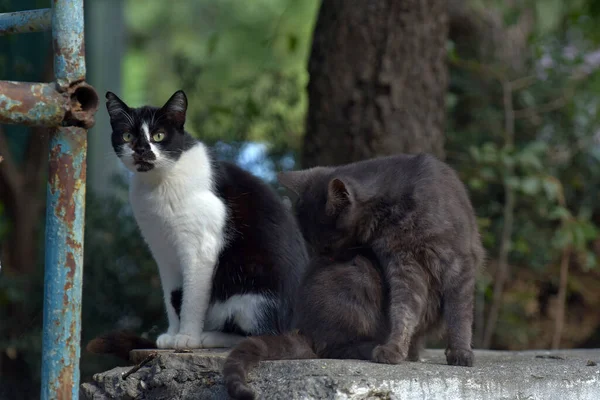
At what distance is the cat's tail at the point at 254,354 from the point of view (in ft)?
7.35

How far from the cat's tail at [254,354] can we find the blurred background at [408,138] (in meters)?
1.84

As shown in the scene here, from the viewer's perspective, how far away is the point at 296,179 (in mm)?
2930

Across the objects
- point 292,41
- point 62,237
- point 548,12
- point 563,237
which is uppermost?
point 548,12

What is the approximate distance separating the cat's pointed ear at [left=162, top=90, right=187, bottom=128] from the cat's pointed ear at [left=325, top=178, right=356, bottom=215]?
79 centimetres

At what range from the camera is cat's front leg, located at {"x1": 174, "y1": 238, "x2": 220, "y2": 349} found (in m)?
3.06

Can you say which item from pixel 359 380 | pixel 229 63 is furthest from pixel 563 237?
pixel 229 63

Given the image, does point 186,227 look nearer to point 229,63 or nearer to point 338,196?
point 338,196

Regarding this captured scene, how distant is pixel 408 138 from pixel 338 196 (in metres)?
1.70

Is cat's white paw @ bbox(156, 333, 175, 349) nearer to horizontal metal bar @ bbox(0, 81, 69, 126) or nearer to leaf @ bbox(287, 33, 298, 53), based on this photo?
horizontal metal bar @ bbox(0, 81, 69, 126)

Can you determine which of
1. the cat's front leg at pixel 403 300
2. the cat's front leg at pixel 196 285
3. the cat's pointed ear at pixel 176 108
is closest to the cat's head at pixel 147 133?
the cat's pointed ear at pixel 176 108

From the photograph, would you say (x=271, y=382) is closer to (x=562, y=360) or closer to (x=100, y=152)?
(x=562, y=360)

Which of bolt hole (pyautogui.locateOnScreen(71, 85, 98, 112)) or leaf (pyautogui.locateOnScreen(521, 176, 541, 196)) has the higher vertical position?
bolt hole (pyautogui.locateOnScreen(71, 85, 98, 112))

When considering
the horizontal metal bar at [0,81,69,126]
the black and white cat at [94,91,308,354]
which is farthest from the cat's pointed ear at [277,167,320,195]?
the horizontal metal bar at [0,81,69,126]

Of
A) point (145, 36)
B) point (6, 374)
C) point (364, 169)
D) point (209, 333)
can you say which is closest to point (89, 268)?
point (6, 374)
